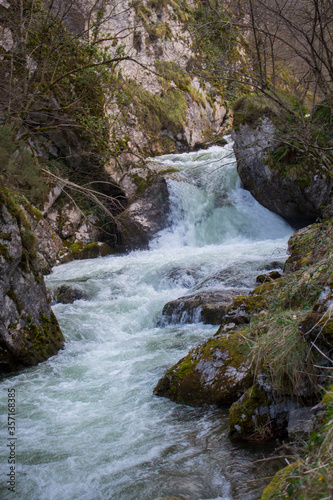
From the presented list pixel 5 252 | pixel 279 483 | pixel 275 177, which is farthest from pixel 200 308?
pixel 275 177

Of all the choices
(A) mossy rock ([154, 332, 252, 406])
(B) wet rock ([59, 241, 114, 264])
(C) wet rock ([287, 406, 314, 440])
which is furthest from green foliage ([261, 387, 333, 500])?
(B) wet rock ([59, 241, 114, 264])

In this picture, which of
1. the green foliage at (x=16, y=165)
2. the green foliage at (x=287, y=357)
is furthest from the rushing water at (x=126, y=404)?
the green foliage at (x=16, y=165)

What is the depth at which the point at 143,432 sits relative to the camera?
10.9ft

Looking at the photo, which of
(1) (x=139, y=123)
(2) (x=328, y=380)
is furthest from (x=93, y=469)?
(1) (x=139, y=123)

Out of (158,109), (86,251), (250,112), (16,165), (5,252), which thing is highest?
(158,109)

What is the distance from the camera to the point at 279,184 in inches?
440

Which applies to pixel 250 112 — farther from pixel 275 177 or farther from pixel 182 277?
pixel 182 277

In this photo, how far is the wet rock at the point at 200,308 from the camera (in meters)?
6.13

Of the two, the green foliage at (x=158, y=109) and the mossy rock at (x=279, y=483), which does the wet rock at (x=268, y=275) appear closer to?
the mossy rock at (x=279, y=483)

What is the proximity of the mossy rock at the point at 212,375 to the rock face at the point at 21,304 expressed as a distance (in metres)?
2.33

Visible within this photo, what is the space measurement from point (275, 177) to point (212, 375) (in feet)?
29.0

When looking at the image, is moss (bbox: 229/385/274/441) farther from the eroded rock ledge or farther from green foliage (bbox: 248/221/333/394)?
green foliage (bbox: 248/221/333/394)

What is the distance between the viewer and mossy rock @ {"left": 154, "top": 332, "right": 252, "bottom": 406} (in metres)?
3.49

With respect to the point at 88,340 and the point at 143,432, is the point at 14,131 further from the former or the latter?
the point at 143,432
